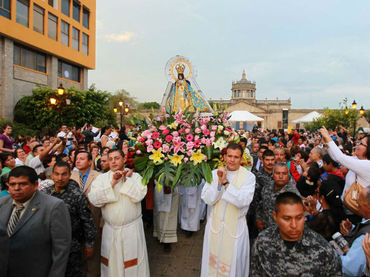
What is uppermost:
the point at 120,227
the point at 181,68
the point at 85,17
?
the point at 85,17

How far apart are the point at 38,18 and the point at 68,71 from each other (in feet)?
16.1

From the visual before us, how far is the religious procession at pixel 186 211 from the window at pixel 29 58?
1720cm

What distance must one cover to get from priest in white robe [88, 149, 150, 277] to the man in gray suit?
0.72 metres

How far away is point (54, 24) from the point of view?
21.8 meters

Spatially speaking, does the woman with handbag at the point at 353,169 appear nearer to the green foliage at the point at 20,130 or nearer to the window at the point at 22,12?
the green foliage at the point at 20,130

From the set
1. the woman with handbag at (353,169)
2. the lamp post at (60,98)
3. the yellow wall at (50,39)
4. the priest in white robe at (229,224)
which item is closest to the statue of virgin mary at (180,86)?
the priest in white robe at (229,224)

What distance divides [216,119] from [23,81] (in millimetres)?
20118

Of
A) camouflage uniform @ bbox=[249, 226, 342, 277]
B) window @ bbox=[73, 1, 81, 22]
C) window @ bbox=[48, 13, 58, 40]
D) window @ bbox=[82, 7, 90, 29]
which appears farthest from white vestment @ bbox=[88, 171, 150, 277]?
window @ bbox=[82, 7, 90, 29]

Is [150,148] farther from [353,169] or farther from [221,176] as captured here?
[353,169]

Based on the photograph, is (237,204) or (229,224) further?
(229,224)

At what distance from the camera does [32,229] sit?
2.40m

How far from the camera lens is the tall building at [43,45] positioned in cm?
1778

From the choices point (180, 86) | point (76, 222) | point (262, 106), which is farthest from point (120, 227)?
point (262, 106)

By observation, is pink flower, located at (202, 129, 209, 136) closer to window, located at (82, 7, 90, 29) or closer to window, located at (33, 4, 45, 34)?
window, located at (33, 4, 45, 34)
